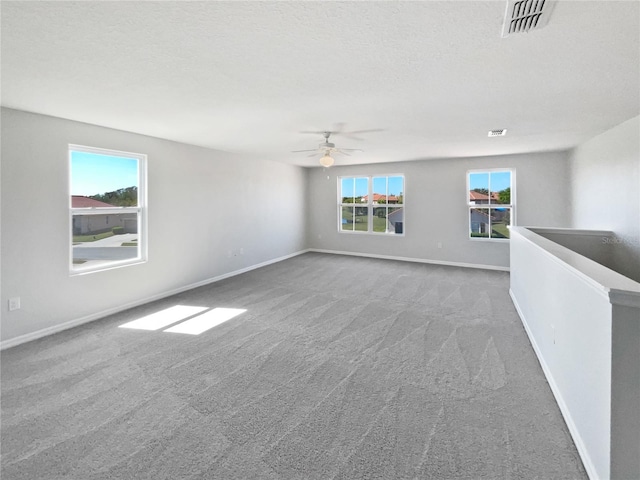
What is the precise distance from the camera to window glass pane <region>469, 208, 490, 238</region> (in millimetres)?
6527

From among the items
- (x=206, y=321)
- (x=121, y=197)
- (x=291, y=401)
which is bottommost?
(x=291, y=401)

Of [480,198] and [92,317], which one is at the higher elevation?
[480,198]

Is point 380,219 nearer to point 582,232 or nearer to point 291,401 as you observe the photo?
point 582,232

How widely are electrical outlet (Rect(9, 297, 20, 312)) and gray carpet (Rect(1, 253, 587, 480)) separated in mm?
398

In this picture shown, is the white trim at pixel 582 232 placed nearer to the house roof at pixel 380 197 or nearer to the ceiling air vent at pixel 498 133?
the ceiling air vent at pixel 498 133

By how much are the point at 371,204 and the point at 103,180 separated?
5623mm

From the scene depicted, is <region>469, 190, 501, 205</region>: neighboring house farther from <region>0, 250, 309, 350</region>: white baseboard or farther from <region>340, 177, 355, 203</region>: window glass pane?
<region>0, 250, 309, 350</region>: white baseboard

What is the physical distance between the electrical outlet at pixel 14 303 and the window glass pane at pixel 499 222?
758 centimetres

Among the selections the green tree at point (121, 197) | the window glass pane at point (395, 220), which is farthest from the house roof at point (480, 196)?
the green tree at point (121, 197)

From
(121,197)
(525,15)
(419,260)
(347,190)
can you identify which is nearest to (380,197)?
(347,190)

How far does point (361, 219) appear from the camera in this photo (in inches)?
315

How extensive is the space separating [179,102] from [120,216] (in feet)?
7.07

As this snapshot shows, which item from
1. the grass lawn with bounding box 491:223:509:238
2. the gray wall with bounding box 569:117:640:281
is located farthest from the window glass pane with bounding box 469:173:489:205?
the gray wall with bounding box 569:117:640:281

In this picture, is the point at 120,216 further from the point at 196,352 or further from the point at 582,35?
the point at 582,35
